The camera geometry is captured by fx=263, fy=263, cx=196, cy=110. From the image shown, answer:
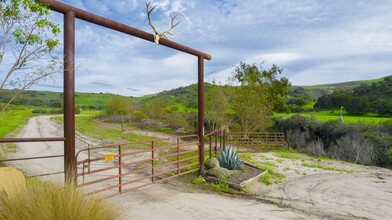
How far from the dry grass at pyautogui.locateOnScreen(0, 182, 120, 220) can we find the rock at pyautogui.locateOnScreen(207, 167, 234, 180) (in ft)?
15.1

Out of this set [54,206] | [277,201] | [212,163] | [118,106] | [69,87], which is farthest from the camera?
[118,106]

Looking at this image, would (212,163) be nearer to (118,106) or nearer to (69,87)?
(69,87)

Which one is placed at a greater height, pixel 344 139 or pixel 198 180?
pixel 344 139

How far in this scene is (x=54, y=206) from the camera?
3.09 metres

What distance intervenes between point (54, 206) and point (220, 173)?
5.35m

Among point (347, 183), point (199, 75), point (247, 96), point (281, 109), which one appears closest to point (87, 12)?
point (199, 75)

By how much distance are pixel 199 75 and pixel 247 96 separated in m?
12.9

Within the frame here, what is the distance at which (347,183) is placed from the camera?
8.55 meters

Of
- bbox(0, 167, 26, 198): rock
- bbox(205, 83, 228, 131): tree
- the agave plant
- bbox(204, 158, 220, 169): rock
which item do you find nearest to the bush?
bbox(205, 83, 228, 131): tree

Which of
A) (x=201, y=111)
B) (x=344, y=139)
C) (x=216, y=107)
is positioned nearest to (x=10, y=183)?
(x=201, y=111)

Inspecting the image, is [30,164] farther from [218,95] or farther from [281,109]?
[281,109]

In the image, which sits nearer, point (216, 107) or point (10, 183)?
point (10, 183)

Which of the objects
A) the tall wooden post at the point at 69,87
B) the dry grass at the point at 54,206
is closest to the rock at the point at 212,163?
the tall wooden post at the point at 69,87

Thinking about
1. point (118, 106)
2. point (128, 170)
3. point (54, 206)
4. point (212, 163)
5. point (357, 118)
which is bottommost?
point (128, 170)
